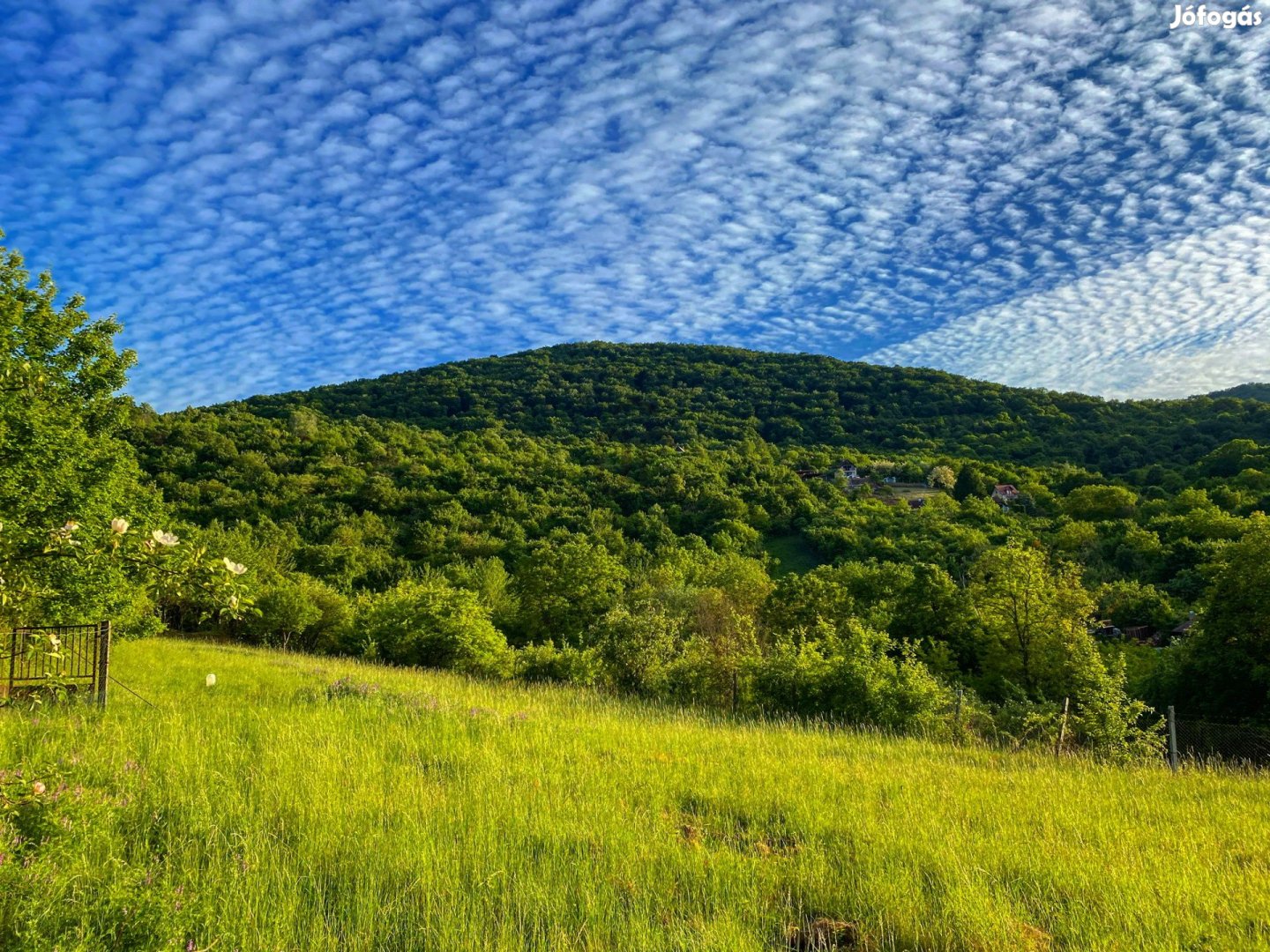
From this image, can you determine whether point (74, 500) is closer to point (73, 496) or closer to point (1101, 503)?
point (73, 496)

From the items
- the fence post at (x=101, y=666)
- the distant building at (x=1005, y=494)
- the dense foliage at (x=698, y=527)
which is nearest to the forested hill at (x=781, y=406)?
the dense foliage at (x=698, y=527)

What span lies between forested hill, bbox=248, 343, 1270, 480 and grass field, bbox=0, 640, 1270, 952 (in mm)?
87193

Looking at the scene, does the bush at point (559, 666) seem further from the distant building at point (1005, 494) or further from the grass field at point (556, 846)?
the distant building at point (1005, 494)

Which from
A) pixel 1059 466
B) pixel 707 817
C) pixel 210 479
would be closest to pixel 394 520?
pixel 210 479

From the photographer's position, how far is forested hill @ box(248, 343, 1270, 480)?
280 feet

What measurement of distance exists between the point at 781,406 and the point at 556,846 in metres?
117

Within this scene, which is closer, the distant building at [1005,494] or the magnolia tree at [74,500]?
the magnolia tree at [74,500]

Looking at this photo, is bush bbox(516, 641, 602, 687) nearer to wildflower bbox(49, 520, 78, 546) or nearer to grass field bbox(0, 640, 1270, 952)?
grass field bbox(0, 640, 1270, 952)

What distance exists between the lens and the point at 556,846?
14.5 ft

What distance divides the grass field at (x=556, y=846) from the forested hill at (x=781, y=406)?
286 feet

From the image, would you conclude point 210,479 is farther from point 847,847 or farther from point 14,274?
point 847,847

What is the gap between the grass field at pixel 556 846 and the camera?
3.25 m

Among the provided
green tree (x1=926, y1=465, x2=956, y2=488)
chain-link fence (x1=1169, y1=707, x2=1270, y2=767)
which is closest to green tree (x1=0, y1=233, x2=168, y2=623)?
chain-link fence (x1=1169, y1=707, x2=1270, y2=767)

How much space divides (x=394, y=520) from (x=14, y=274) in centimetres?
5251
